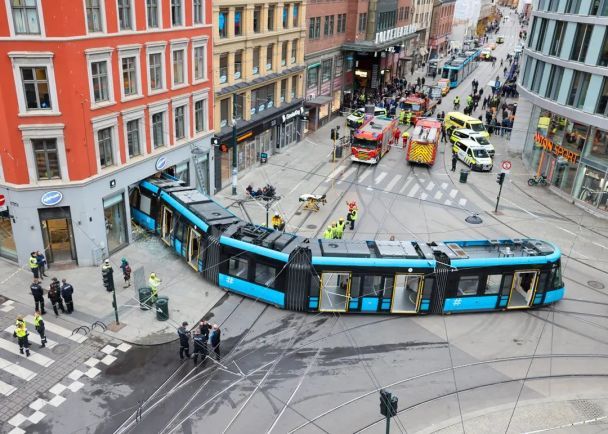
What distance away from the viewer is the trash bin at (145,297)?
2158cm

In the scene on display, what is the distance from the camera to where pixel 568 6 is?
35312 millimetres

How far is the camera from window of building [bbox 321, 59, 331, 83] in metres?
51.7

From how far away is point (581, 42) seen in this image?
34.3 m

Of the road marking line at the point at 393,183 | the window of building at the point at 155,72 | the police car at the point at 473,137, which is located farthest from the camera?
the police car at the point at 473,137

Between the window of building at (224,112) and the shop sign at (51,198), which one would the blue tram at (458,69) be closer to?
the window of building at (224,112)

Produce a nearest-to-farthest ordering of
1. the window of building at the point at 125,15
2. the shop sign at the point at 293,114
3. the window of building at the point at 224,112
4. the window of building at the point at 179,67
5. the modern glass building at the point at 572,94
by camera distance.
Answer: the window of building at the point at 125,15, the window of building at the point at 179,67, the modern glass building at the point at 572,94, the window of building at the point at 224,112, the shop sign at the point at 293,114

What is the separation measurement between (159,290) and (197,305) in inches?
85.5

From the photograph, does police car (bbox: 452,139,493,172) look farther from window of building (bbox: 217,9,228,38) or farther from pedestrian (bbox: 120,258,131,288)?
pedestrian (bbox: 120,258,131,288)

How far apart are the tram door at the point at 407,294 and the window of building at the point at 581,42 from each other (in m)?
22.6

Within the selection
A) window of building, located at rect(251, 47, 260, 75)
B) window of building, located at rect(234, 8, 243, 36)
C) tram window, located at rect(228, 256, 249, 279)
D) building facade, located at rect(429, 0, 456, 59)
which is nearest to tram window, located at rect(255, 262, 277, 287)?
tram window, located at rect(228, 256, 249, 279)

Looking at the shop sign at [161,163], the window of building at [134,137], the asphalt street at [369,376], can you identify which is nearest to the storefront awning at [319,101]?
the shop sign at [161,163]

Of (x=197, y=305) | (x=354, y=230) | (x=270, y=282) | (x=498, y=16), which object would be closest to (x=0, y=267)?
(x=197, y=305)

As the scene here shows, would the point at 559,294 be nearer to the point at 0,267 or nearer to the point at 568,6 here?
the point at 568,6

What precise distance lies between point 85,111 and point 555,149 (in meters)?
31.7
